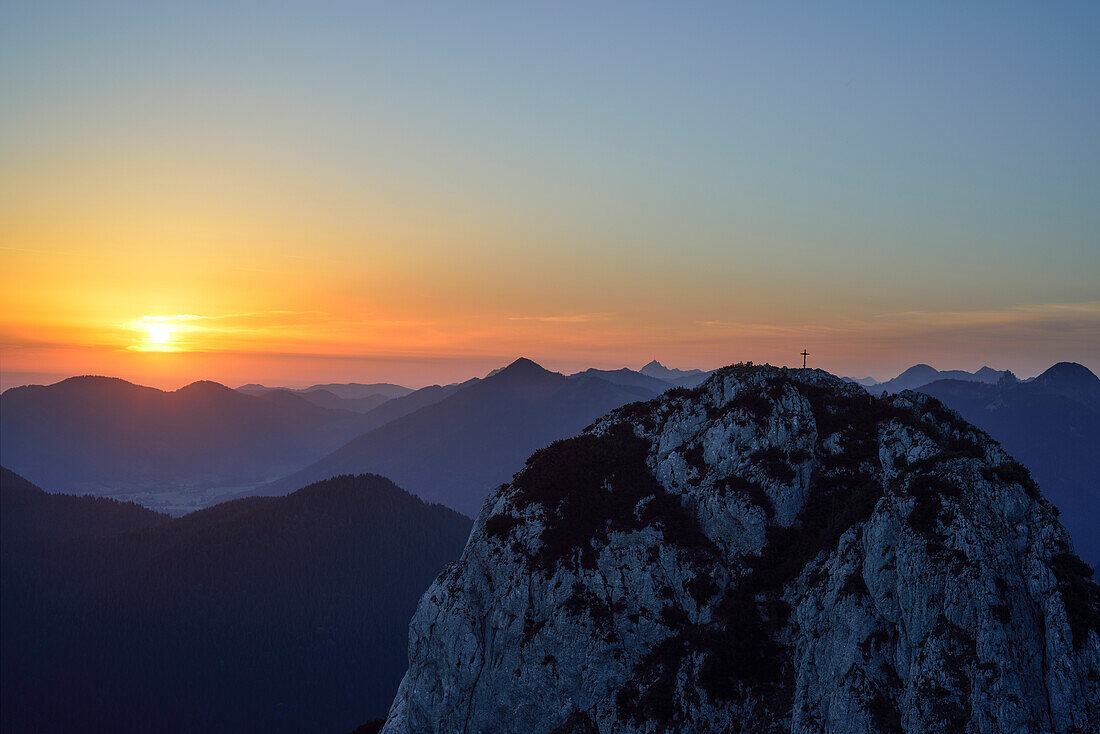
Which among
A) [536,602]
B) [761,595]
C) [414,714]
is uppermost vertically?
[761,595]

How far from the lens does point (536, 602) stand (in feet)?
199

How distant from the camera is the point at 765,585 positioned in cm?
5338

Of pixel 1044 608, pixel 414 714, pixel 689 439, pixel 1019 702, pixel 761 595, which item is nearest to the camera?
pixel 1019 702

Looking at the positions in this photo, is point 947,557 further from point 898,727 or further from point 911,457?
point 911,457

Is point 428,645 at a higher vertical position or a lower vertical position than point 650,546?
lower

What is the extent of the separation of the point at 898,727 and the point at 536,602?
3079cm

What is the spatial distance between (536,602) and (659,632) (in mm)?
11695

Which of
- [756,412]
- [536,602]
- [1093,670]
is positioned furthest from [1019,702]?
[536,602]

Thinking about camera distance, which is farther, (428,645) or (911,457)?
(428,645)

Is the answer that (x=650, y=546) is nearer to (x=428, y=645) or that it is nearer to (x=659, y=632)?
(x=659, y=632)

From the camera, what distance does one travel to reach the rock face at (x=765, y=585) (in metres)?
38.0

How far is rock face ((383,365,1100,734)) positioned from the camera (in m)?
38.0

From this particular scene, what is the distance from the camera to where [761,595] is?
2085 inches

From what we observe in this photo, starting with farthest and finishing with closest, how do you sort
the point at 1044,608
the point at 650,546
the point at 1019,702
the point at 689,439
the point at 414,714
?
the point at 689,439 → the point at 414,714 → the point at 650,546 → the point at 1044,608 → the point at 1019,702
